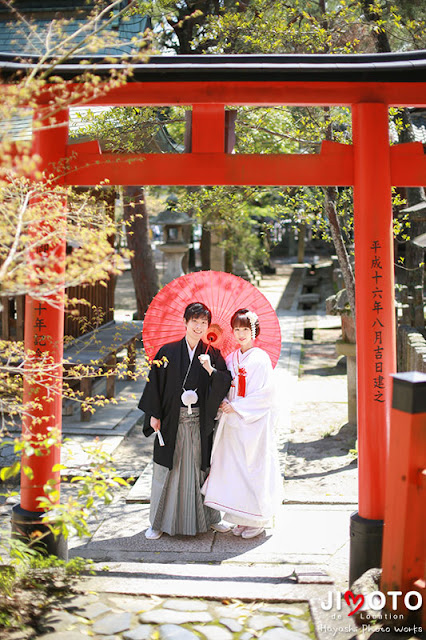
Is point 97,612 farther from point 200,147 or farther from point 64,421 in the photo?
point 64,421

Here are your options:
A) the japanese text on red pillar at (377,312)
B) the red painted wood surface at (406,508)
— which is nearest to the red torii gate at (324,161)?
the japanese text on red pillar at (377,312)

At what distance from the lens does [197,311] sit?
600 cm

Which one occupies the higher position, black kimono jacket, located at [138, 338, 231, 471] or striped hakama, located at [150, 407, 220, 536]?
black kimono jacket, located at [138, 338, 231, 471]

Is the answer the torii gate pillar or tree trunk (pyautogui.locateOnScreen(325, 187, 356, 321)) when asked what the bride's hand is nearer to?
the torii gate pillar

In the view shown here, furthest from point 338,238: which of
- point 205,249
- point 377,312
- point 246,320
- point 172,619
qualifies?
point 205,249

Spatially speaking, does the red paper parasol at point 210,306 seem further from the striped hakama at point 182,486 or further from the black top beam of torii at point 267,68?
the black top beam of torii at point 267,68

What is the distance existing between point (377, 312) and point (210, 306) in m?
1.79

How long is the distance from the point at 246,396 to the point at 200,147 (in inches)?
85.4

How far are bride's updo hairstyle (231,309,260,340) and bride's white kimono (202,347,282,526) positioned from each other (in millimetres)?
191

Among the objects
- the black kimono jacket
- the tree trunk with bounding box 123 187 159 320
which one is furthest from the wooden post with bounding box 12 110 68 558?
the tree trunk with bounding box 123 187 159 320

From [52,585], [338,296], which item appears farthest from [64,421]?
[52,585]

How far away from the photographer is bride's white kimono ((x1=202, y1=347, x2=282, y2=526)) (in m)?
6.10

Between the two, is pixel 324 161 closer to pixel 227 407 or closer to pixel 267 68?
pixel 267 68

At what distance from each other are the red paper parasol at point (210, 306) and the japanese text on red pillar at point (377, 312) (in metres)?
1.44
